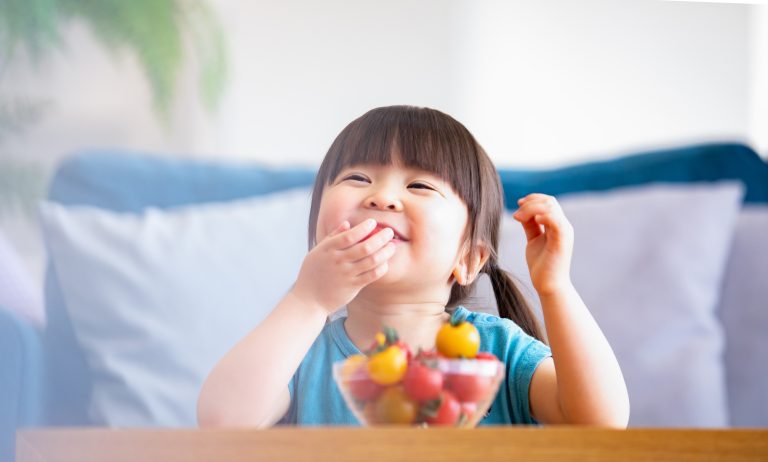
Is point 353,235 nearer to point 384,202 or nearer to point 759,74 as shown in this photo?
point 384,202

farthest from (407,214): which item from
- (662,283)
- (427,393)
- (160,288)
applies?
(662,283)

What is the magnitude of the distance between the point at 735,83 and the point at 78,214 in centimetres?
136

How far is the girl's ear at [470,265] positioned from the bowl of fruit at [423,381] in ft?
0.22

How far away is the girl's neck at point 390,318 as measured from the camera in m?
0.57

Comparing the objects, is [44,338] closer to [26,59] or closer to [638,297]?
[638,297]

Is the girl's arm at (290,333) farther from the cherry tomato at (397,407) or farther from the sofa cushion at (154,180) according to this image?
the sofa cushion at (154,180)

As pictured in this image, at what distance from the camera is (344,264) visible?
0.55 metres

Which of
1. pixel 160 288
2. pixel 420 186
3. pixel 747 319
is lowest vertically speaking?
pixel 747 319

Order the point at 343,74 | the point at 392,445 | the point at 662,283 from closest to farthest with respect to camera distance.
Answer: the point at 392,445, the point at 662,283, the point at 343,74

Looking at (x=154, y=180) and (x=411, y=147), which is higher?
(x=411, y=147)

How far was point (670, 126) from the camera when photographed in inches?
73.2

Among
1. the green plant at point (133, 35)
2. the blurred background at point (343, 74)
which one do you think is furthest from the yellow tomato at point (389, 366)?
the green plant at point (133, 35)

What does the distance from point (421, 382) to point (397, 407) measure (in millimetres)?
19

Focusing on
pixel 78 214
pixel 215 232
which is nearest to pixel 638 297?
pixel 215 232
